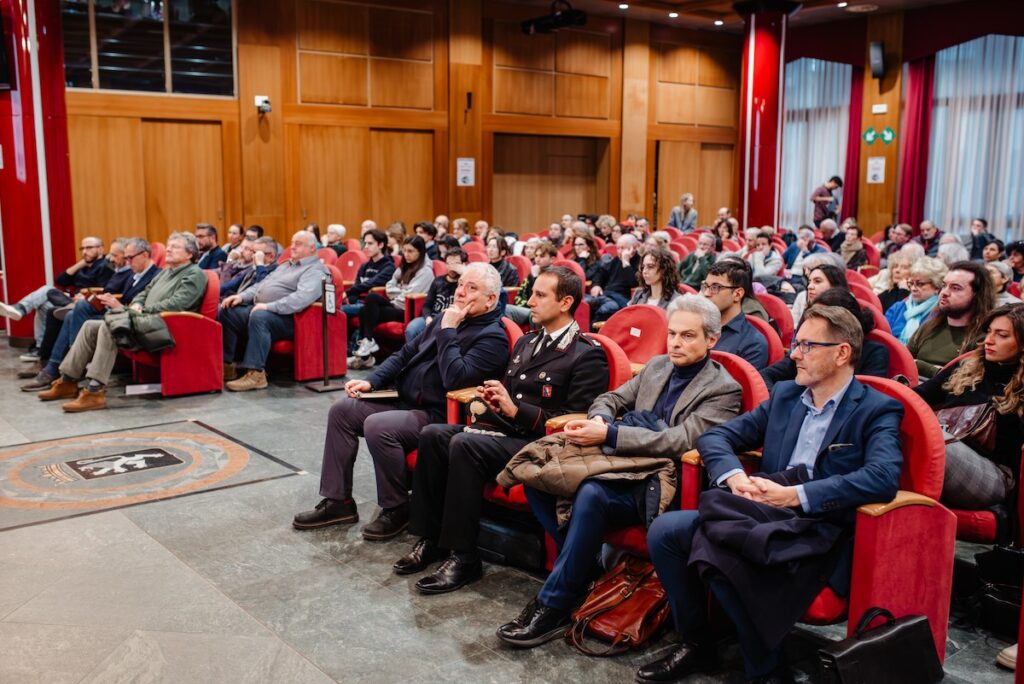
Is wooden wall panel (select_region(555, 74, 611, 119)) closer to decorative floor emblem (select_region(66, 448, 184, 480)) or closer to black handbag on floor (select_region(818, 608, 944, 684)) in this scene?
decorative floor emblem (select_region(66, 448, 184, 480))

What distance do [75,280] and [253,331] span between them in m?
2.09

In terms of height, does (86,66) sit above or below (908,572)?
above

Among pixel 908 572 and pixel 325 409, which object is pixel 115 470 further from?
pixel 908 572

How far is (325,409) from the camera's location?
6152mm

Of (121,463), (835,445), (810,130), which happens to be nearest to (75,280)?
(121,463)

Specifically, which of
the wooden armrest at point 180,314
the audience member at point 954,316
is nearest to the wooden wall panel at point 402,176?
the wooden armrest at point 180,314

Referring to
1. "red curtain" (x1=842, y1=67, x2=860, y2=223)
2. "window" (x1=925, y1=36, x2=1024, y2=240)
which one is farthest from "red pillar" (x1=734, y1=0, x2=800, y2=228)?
"window" (x1=925, y1=36, x2=1024, y2=240)

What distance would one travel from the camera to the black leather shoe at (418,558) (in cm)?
348

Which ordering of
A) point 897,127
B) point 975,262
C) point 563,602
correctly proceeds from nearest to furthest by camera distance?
1. point 563,602
2. point 975,262
3. point 897,127

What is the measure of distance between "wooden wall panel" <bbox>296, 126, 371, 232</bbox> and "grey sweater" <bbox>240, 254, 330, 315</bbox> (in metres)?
6.20

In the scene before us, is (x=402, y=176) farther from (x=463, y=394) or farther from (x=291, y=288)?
(x=463, y=394)

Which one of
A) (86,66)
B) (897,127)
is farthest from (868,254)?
(86,66)

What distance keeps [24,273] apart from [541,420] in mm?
6700

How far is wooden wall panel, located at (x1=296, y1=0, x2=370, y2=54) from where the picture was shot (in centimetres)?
1262
